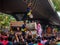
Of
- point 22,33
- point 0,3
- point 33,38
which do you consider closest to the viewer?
point 22,33

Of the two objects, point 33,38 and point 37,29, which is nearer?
point 33,38

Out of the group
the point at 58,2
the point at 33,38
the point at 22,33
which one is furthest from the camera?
the point at 58,2

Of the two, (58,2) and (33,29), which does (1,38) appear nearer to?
(33,29)

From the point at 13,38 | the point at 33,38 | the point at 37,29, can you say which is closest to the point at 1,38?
the point at 13,38

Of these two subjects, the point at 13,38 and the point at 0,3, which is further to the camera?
the point at 0,3

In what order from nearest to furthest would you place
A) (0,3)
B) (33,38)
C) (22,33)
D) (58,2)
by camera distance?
(22,33)
(33,38)
(0,3)
(58,2)

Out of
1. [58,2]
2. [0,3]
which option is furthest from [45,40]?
[58,2]

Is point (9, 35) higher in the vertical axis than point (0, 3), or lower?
lower

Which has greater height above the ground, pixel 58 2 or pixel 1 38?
pixel 58 2

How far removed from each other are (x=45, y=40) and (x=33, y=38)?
0.49 meters

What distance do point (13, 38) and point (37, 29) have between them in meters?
2.15

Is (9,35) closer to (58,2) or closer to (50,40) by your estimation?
(50,40)

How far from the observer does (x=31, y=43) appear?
11.8 meters

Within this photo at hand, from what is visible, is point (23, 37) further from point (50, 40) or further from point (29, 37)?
point (50, 40)
